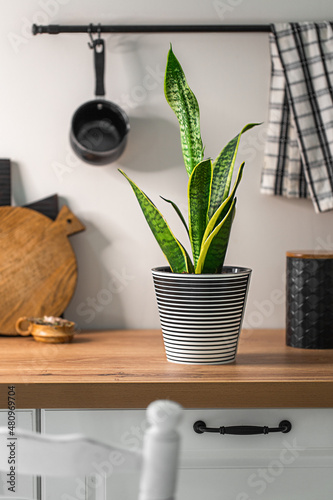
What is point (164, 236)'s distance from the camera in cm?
123

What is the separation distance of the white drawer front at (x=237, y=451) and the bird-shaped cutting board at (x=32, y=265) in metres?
0.50

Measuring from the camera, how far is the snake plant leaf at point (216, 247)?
1.17 m

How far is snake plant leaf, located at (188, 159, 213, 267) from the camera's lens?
1.16m

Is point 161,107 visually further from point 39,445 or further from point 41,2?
point 39,445

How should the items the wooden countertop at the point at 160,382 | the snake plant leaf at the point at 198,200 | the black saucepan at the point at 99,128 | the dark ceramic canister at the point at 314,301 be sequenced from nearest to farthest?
the wooden countertop at the point at 160,382
the snake plant leaf at the point at 198,200
the dark ceramic canister at the point at 314,301
the black saucepan at the point at 99,128

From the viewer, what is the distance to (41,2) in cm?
155

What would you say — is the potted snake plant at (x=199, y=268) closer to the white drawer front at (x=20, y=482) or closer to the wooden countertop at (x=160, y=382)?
the wooden countertop at (x=160, y=382)

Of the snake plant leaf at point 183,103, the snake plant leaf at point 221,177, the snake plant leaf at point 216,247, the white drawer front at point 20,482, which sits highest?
the snake plant leaf at point 183,103

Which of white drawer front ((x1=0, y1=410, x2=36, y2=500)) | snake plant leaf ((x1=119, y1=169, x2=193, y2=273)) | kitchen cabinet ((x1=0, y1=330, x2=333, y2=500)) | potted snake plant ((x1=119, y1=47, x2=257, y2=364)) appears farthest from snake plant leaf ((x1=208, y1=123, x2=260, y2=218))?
white drawer front ((x1=0, y1=410, x2=36, y2=500))

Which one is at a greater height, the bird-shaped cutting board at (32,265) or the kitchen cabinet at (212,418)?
the bird-shaped cutting board at (32,265)

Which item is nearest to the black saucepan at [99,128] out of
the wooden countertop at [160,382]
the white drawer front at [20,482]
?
the wooden countertop at [160,382]

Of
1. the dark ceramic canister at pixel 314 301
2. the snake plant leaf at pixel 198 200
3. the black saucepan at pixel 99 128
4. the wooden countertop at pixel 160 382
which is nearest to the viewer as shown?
the wooden countertop at pixel 160 382

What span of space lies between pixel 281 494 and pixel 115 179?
0.89 metres

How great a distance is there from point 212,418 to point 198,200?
1.41 feet
